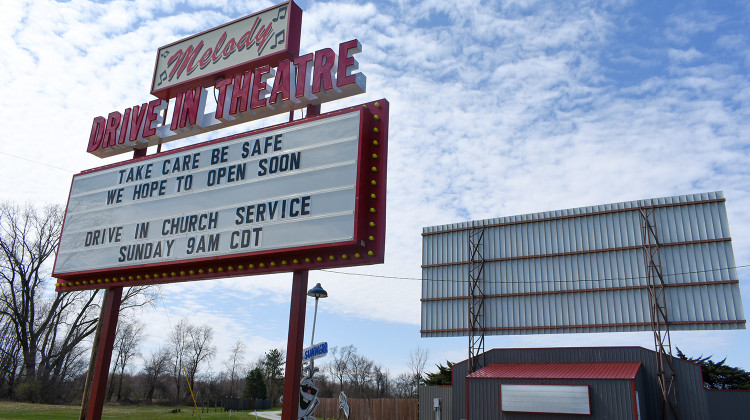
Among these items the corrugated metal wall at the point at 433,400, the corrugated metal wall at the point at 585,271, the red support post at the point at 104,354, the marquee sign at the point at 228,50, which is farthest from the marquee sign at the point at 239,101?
the corrugated metal wall at the point at 433,400

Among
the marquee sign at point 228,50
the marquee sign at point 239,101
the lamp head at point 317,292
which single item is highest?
the marquee sign at point 228,50

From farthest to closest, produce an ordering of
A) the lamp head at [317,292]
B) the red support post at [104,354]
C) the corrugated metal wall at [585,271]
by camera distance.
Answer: the corrugated metal wall at [585,271]
the lamp head at [317,292]
the red support post at [104,354]

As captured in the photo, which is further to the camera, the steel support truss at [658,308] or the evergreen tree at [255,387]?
the evergreen tree at [255,387]

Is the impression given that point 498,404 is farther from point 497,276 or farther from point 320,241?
point 320,241

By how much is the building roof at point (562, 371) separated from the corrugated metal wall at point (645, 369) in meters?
0.59

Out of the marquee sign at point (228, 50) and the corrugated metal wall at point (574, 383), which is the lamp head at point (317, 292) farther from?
the corrugated metal wall at point (574, 383)

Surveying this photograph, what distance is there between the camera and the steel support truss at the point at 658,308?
81.4 ft

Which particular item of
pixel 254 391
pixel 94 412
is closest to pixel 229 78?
pixel 94 412

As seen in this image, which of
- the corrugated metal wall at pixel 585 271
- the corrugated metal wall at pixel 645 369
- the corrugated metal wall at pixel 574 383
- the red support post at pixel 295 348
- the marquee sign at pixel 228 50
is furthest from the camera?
the corrugated metal wall at pixel 585 271

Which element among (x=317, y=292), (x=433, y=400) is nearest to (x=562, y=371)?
(x=433, y=400)

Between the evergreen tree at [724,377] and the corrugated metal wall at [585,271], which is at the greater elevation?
the corrugated metal wall at [585,271]

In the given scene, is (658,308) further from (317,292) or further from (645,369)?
(317,292)

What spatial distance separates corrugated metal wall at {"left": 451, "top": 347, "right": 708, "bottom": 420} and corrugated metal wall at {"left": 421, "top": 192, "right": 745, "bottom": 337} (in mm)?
1691

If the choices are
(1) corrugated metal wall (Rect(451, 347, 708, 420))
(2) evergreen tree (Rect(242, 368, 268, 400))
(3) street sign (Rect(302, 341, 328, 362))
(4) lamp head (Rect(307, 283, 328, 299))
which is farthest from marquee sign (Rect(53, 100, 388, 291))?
(2) evergreen tree (Rect(242, 368, 268, 400))
